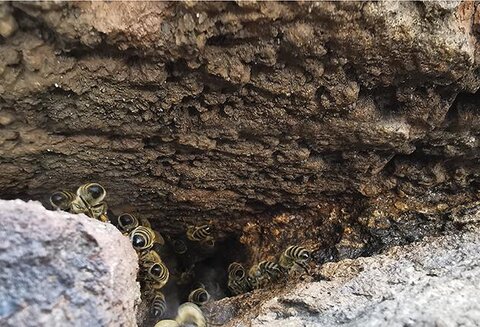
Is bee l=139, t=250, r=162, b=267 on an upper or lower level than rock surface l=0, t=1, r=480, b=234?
lower

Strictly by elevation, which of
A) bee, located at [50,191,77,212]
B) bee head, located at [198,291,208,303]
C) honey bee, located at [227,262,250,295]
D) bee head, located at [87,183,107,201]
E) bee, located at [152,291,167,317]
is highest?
bee head, located at [87,183,107,201]

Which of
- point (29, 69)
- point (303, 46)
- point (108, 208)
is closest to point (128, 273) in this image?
point (29, 69)

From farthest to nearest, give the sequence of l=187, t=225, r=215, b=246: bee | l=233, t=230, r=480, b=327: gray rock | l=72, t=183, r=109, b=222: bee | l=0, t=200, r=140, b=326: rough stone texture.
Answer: l=187, t=225, r=215, b=246: bee → l=72, t=183, r=109, b=222: bee → l=233, t=230, r=480, b=327: gray rock → l=0, t=200, r=140, b=326: rough stone texture

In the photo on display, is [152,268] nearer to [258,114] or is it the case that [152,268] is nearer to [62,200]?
[62,200]

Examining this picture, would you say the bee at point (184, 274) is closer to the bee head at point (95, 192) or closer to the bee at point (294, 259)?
the bee at point (294, 259)

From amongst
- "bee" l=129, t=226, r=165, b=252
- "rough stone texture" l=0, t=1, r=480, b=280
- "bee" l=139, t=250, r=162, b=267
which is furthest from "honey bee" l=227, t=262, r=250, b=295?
"bee" l=129, t=226, r=165, b=252

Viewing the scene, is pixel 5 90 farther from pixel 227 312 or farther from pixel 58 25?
pixel 227 312

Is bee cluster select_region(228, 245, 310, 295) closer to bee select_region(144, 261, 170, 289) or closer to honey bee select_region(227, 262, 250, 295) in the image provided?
honey bee select_region(227, 262, 250, 295)

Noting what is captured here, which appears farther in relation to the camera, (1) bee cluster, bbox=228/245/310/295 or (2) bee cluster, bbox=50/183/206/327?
(1) bee cluster, bbox=228/245/310/295
